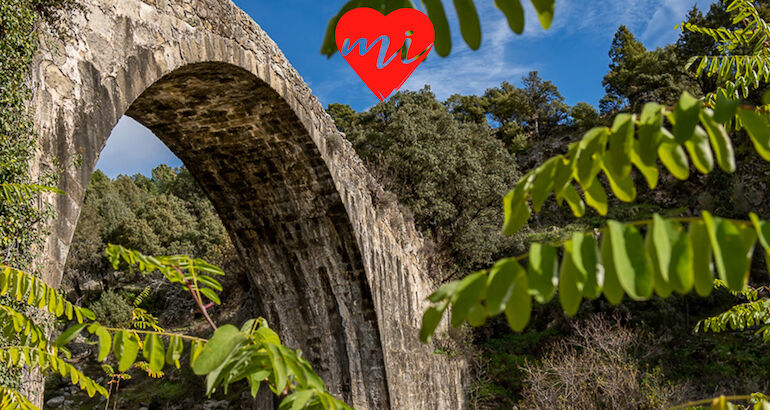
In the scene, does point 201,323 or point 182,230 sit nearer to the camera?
point 201,323

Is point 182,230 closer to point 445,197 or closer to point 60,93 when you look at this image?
point 445,197

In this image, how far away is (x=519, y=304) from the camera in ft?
3.52

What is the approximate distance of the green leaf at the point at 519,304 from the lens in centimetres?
106

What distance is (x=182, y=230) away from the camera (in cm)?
2520

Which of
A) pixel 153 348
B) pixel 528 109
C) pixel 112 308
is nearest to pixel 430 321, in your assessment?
pixel 153 348

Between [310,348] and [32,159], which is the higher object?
[32,159]

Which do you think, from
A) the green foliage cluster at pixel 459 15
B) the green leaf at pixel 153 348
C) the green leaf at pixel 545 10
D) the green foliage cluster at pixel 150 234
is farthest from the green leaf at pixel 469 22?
the green foliage cluster at pixel 150 234

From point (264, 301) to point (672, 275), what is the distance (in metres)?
10.3

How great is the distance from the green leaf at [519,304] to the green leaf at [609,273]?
134mm

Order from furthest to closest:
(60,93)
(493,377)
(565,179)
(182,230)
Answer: (182,230) → (493,377) → (60,93) → (565,179)

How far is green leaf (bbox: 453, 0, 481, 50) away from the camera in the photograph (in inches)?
44.1

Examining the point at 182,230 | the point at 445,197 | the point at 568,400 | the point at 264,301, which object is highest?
the point at 182,230

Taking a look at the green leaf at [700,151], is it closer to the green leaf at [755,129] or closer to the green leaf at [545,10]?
the green leaf at [755,129]

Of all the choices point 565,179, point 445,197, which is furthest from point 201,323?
point 565,179
